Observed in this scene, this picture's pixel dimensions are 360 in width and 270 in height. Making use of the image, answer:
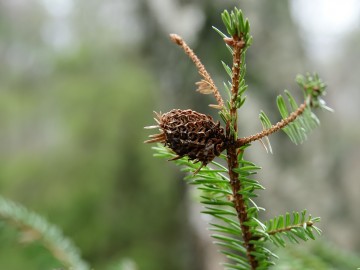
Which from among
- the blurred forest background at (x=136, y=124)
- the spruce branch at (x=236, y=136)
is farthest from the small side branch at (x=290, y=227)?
the blurred forest background at (x=136, y=124)

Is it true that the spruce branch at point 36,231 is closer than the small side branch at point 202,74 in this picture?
No

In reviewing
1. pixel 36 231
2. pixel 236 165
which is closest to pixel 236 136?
pixel 236 165

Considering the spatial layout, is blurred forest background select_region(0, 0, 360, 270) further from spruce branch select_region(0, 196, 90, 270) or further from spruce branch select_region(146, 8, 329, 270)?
spruce branch select_region(146, 8, 329, 270)

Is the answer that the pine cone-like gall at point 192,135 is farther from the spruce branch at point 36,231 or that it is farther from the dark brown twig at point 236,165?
the spruce branch at point 36,231

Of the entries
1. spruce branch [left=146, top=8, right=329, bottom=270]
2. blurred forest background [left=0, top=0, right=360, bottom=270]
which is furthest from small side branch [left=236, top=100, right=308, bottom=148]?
blurred forest background [left=0, top=0, right=360, bottom=270]

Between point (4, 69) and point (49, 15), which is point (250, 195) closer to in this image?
point (4, 69)

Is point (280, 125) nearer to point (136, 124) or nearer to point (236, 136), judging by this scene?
point (236, 136)

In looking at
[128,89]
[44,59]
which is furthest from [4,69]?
[128,89]
